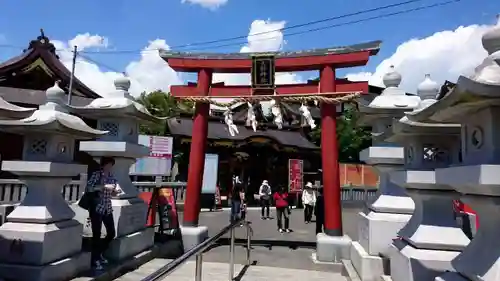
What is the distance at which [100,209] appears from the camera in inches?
257

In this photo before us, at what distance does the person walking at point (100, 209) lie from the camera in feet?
21.4

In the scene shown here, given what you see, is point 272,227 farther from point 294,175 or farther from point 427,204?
point 427,204

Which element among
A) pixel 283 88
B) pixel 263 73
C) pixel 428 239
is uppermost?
pixel 263 73

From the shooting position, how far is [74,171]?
238 inches

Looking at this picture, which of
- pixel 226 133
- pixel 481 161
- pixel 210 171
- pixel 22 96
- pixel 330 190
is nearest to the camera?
pixel 481 161

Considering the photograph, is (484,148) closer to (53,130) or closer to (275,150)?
(53,130)

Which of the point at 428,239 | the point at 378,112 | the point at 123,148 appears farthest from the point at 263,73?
the point at 428,239

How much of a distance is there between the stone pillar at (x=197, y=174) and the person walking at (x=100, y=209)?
285 cm

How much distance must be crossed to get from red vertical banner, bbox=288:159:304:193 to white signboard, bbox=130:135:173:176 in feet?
21.6

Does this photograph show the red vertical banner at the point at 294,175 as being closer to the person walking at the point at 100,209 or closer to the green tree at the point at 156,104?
the green tree at the point at 156,104

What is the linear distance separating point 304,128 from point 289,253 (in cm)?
1908

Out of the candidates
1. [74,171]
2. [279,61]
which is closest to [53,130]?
[74,171]

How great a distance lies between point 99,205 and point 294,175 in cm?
1664

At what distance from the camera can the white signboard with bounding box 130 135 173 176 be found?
18.6 m
